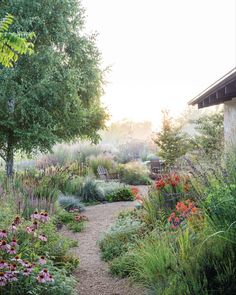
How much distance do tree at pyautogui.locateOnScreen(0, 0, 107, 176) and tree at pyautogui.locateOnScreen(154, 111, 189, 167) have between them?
565 centimetres

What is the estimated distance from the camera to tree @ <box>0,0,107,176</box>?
33.6 ft

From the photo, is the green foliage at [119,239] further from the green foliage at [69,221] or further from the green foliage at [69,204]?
the green foliage at [69,204]

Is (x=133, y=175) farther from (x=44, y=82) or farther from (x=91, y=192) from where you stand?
(x=44, y=82)

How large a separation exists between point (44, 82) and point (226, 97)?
514 cm

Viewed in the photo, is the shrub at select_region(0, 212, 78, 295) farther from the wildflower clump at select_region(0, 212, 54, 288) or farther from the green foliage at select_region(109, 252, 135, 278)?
the green foliage at select_region(109, 252, 135, 278)

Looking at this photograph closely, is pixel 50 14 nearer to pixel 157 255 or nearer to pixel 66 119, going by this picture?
pixel 66 119

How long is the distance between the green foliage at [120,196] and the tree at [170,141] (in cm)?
485

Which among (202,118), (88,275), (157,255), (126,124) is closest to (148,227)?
(88,275)

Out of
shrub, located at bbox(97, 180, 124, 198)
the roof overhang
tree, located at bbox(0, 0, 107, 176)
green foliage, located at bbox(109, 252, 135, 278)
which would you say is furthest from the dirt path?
the roof overhang

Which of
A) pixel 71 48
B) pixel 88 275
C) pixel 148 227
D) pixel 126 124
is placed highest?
pixel 126 124

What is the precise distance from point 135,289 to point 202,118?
11957 millimetres

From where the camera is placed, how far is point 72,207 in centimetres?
968

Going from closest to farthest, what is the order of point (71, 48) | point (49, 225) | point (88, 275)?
point (88, 275) < point (49, 225) < point (71, 48)

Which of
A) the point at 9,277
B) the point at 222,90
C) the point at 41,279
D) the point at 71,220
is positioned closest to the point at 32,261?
the point at 9,277
